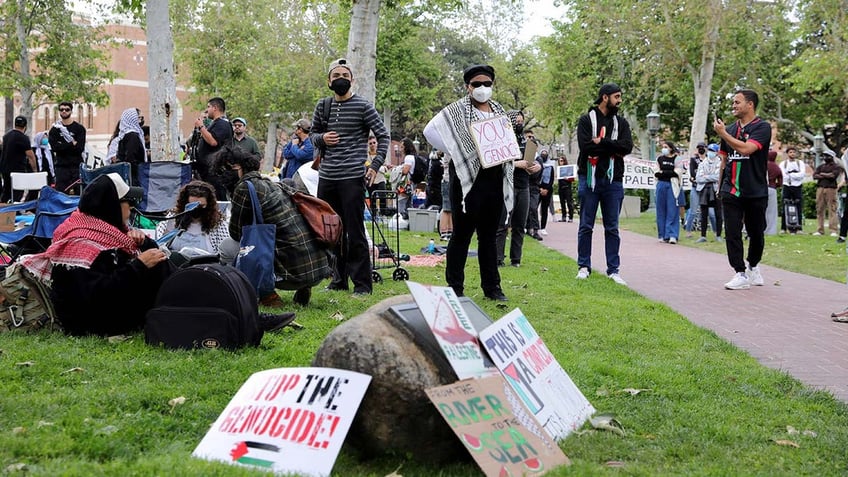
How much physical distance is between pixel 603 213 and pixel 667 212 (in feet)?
26.9

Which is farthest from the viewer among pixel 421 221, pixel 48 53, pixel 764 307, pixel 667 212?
pixel 48 53

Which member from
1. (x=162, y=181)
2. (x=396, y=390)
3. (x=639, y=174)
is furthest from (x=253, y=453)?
(x=639, y=174)

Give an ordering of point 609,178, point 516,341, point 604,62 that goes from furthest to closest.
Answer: point 604,62, point 609,178, point 516,341

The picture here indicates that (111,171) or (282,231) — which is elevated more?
(111,171)

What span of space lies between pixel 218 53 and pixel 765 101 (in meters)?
29.7

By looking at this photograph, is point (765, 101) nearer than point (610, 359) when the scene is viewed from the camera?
No

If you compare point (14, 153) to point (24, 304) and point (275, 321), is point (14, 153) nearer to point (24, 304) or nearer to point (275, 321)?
point (24, 304)

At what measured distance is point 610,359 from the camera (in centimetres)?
590

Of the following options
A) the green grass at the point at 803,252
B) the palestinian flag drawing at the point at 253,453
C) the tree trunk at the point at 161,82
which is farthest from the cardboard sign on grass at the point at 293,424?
the green grass at the point at 803,252

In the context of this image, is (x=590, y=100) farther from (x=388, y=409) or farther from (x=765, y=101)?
(x=388, y=409)

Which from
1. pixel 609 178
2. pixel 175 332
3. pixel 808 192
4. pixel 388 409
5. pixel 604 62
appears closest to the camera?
pixel 388 409

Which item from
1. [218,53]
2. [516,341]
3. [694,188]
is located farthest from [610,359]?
[218,53]

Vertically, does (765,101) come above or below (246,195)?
above

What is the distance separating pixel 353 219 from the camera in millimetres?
8156
